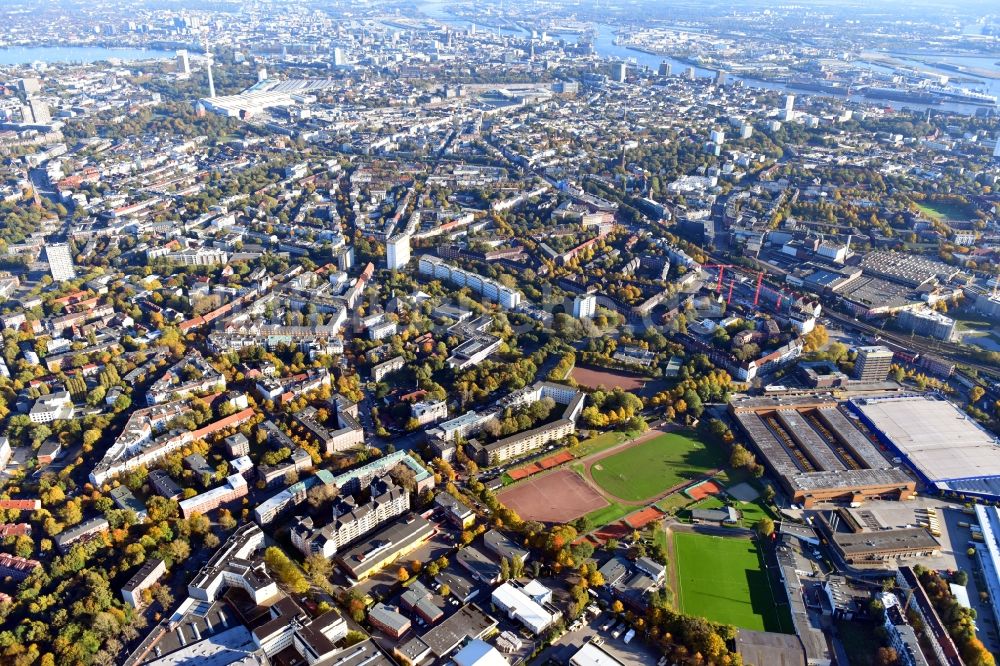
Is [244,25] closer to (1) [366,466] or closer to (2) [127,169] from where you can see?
(2) [127,169]

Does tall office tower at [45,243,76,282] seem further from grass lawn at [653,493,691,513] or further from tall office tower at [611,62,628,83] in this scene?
tall office tower at [611,62,628,83]

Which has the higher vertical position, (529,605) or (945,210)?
(945,210)

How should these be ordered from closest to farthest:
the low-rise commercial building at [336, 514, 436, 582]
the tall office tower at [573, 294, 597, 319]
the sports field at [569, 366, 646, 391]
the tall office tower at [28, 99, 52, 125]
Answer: the low-rise commercial building at [336, 514, 436, 582], the sports field at [569, 366, 646, 391], the tall office tower at [573, 294, 597, 319], the tall office tower at [28, 99, 52, 125]

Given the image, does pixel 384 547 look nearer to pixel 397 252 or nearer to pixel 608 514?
pixel 608 514

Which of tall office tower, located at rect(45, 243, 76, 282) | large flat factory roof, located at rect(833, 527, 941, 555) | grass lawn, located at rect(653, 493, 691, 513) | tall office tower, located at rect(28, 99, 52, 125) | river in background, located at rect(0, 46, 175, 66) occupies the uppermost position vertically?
river in background, located at rect(0, 46, 175, 66)

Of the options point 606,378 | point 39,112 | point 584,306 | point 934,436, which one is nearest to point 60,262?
point 584,306

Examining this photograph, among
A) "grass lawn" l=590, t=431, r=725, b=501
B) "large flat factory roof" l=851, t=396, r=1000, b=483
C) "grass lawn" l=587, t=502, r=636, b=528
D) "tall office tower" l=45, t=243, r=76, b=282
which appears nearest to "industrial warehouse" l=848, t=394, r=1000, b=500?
"large flat factory roof" l=851, t=396, r=1000, b=483

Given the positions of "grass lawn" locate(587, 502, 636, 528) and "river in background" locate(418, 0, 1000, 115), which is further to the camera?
"river in background" locate(418, 0, 1000, 115)
